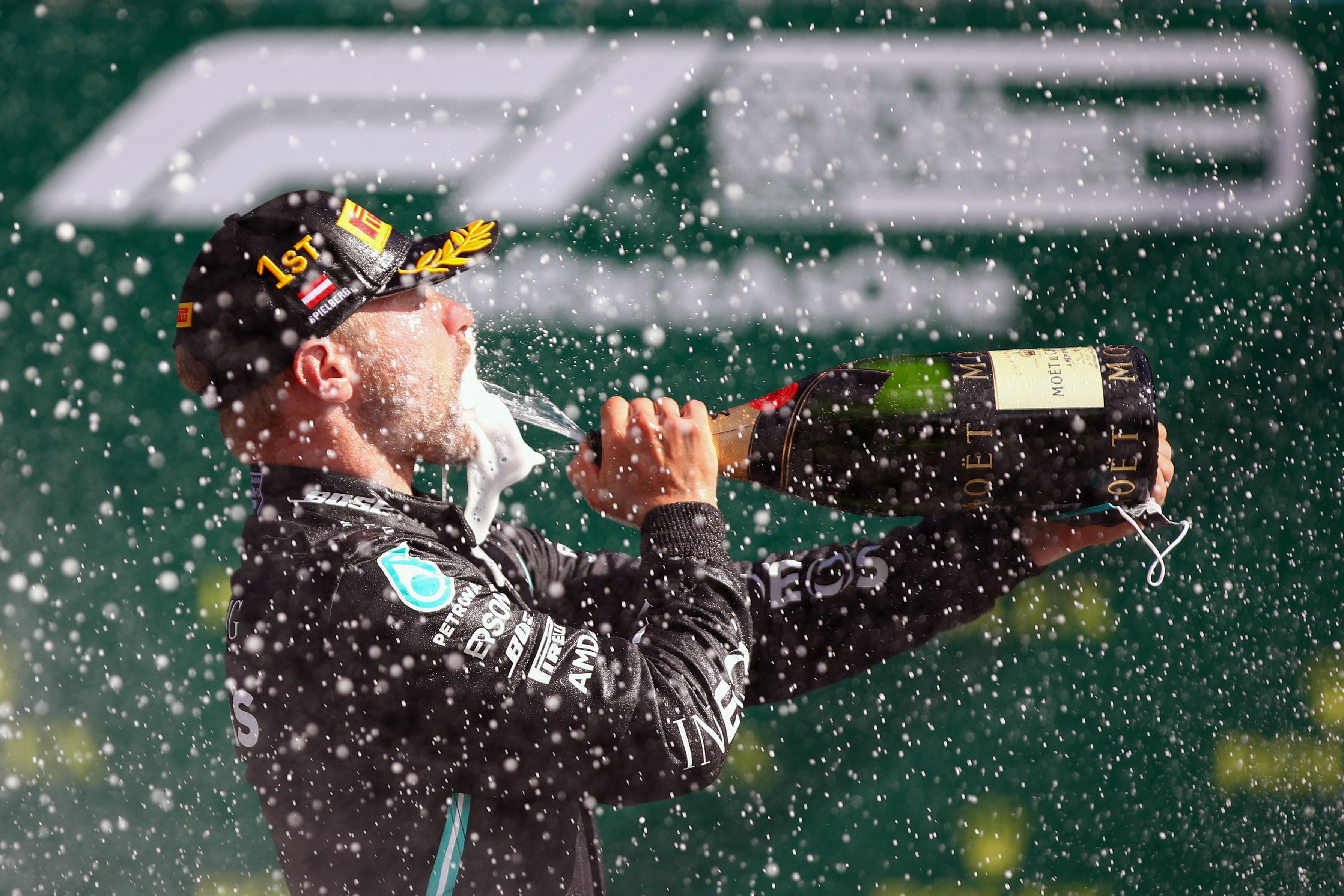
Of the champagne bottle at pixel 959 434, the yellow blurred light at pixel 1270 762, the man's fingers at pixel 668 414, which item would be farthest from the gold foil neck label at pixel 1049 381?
A: the yellow blurred light at pixel 1270 762

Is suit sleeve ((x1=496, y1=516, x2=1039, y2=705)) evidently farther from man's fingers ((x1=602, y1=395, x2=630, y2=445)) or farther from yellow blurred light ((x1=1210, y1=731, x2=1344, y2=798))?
yellow blurred light ((x1=1210, y1=731, x2=1344, y2=798))

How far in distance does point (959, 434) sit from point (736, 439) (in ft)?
1.10

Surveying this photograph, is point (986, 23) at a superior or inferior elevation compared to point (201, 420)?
superior

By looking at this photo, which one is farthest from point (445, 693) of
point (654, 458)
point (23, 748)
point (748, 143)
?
point (23, 748)

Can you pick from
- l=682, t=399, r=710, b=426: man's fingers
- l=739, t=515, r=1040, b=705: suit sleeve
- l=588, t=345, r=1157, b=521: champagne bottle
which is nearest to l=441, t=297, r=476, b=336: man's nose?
l=588, t=345, r=1157, b=521: champagne bottle

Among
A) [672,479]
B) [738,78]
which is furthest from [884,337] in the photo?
[672,479]

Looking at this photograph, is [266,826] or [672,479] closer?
[672,479]

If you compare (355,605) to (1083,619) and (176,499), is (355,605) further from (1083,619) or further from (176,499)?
(1083,619)

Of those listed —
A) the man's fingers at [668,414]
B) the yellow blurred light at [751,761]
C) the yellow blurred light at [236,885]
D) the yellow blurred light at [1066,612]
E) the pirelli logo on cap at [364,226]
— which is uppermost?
the pirelli logo on cap at [364,226]

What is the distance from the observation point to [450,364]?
157 centimetres

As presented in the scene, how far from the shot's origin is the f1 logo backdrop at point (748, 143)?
96.9 inches

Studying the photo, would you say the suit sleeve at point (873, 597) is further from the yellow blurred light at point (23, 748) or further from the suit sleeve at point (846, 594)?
the yellow blurred light at point (23, 748)

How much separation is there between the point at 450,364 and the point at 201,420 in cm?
125

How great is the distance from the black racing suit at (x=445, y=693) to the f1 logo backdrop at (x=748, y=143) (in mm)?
1152
